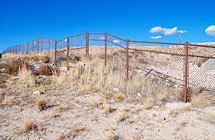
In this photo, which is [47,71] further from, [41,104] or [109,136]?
[109,136]

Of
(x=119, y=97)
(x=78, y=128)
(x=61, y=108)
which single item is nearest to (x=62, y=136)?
(x=78, y=128)

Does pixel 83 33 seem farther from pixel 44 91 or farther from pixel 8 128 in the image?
pixel 8 128

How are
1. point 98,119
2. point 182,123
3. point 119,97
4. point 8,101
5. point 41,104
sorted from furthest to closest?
point 119,97, point 8,101, point 41,104, point 98,119, point 182,123

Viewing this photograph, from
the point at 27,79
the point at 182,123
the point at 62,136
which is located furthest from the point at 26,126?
the point at 27,79

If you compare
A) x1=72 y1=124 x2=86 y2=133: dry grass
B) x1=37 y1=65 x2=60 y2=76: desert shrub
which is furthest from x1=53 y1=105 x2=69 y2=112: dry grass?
x1=37 y1=65 x2=60 y2=76: desert shrub

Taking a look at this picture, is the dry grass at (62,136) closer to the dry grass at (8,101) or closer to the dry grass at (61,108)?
the dry grass at (61,108)

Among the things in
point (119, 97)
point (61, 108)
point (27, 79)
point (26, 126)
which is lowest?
point (26, 126)

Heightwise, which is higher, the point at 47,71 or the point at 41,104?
the point at 47,71

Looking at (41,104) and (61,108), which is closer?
(61,108)

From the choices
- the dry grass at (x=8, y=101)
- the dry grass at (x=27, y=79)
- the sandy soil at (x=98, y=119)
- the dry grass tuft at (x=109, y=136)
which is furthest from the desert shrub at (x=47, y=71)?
the dry grass tuft at (x=109, y=136)

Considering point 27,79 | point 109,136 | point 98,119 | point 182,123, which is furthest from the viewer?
point 27,79

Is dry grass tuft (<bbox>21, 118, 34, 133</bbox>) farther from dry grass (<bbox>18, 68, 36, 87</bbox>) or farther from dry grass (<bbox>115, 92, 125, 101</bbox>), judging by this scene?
dry grass (<bbox>18, 68, 36, 87</bbox>)

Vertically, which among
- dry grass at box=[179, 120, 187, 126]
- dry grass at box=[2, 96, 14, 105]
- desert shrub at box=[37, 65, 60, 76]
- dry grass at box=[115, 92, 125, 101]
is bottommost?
dry grass at box=[179, 120, 187, 126]

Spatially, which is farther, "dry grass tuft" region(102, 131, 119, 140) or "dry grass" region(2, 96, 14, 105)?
"dry grass" region(2, 96, 14, 105)
